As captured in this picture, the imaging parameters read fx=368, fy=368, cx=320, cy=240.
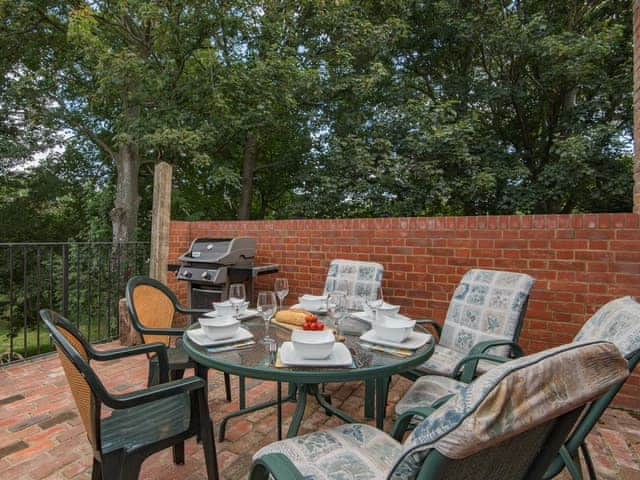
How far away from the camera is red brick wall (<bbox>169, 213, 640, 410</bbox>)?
2.48 m

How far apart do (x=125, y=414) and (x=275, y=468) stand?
0.90 m

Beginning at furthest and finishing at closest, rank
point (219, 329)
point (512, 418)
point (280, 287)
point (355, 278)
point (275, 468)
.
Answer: point (355, 278)
point (280, 287)
point (219, 329)
point (275, 468)
point (512, 418)

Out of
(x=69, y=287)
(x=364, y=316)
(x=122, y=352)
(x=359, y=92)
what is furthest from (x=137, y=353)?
(x=69, y=287)

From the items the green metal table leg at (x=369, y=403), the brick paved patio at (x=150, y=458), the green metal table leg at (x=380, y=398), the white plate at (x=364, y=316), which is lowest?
the brick paved patio at (x=150, y=458)

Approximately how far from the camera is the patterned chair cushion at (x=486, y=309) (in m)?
2.16

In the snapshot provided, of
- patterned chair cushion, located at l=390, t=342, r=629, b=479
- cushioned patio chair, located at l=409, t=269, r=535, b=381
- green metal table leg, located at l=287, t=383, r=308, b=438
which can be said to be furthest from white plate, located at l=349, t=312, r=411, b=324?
patterned chair cushion, located at l=390, t=342, r=629, b=479

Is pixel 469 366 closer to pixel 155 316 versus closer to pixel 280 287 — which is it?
pixel 280 287

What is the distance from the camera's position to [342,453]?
1192 millimetres

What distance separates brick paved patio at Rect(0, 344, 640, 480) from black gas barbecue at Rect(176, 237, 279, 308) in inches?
29.9

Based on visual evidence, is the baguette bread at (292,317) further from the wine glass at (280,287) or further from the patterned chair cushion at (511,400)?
the patterned chair cushion at (511,400)

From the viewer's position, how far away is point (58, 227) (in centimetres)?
928

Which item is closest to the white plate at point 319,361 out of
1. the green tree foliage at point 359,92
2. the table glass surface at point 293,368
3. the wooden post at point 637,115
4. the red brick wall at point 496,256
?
the table glass surface at point 293,368

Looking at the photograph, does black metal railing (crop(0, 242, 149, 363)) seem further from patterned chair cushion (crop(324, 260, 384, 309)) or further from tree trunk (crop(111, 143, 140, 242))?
patterned chair cushion (crop(324, 260, 384, 309))

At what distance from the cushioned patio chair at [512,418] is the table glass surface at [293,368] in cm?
58
